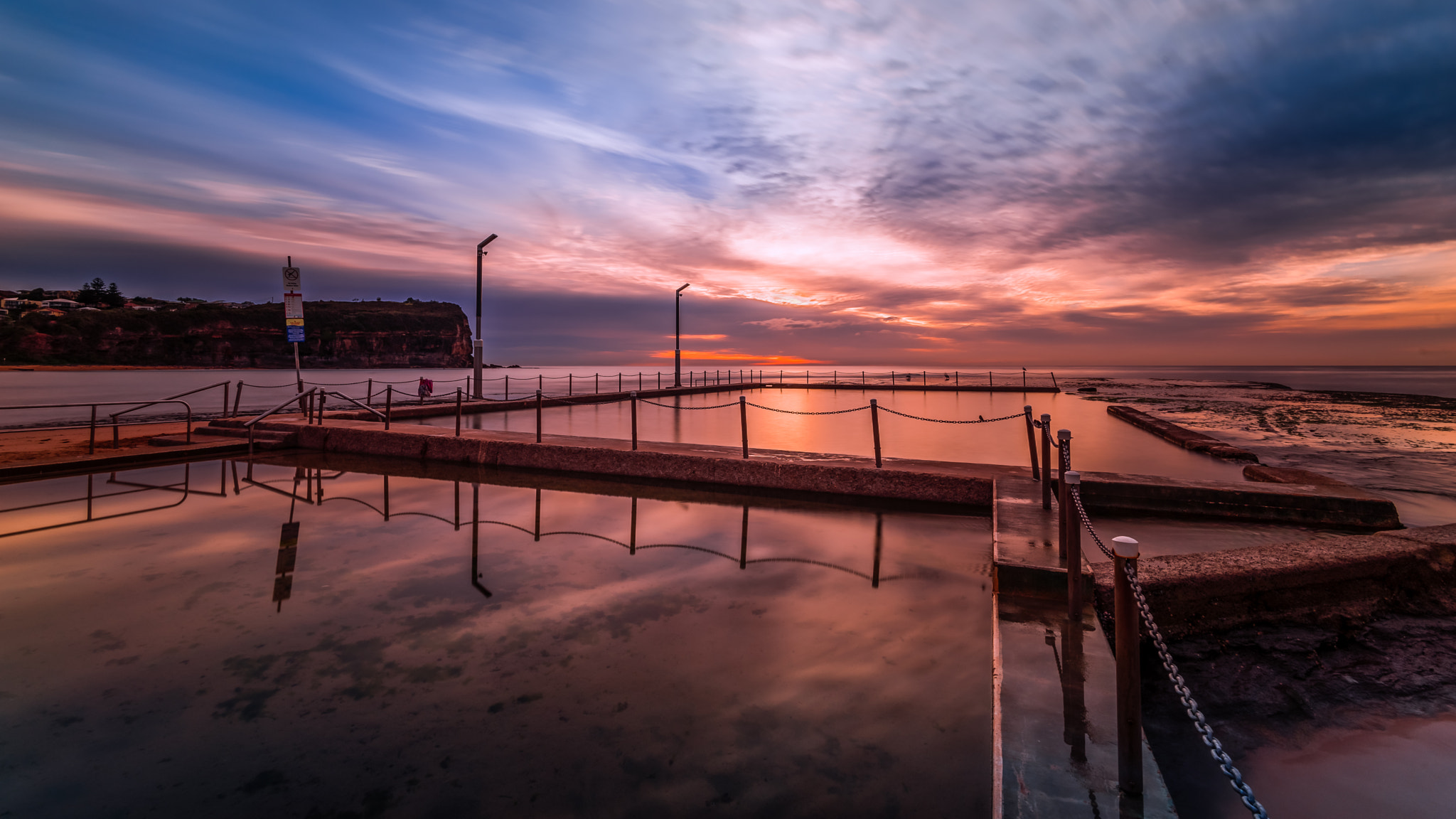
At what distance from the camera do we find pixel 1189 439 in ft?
53.8

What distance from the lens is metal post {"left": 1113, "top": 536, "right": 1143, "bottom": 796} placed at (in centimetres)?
236

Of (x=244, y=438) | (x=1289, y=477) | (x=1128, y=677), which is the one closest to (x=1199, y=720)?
(x=1128, y=677)

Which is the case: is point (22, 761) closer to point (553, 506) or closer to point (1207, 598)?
point (553, 506)

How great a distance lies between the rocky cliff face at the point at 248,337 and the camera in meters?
91.3

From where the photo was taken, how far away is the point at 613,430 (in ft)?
57.6

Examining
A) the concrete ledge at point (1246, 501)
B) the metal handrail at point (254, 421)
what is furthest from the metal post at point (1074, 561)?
the metal handrail at point (254, 421)

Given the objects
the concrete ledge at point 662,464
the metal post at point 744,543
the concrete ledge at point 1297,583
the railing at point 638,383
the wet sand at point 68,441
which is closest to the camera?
the concrete ledge at point 1297,583

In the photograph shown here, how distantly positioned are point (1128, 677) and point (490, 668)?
12.0 ft

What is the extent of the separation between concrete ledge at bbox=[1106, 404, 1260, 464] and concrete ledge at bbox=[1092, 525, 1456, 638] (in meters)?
8.54

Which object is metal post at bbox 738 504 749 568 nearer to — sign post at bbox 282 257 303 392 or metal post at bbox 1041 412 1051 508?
metal post at bbox 1041 412 1051 508

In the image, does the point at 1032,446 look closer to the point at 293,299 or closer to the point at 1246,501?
the point at 1246,501

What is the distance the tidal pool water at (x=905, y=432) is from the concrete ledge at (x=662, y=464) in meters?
1.42

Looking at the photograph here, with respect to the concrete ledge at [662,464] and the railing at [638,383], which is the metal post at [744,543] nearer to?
the concrete ledge at [662,464]

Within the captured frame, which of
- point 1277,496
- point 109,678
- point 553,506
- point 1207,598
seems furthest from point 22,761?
point 1277,496
